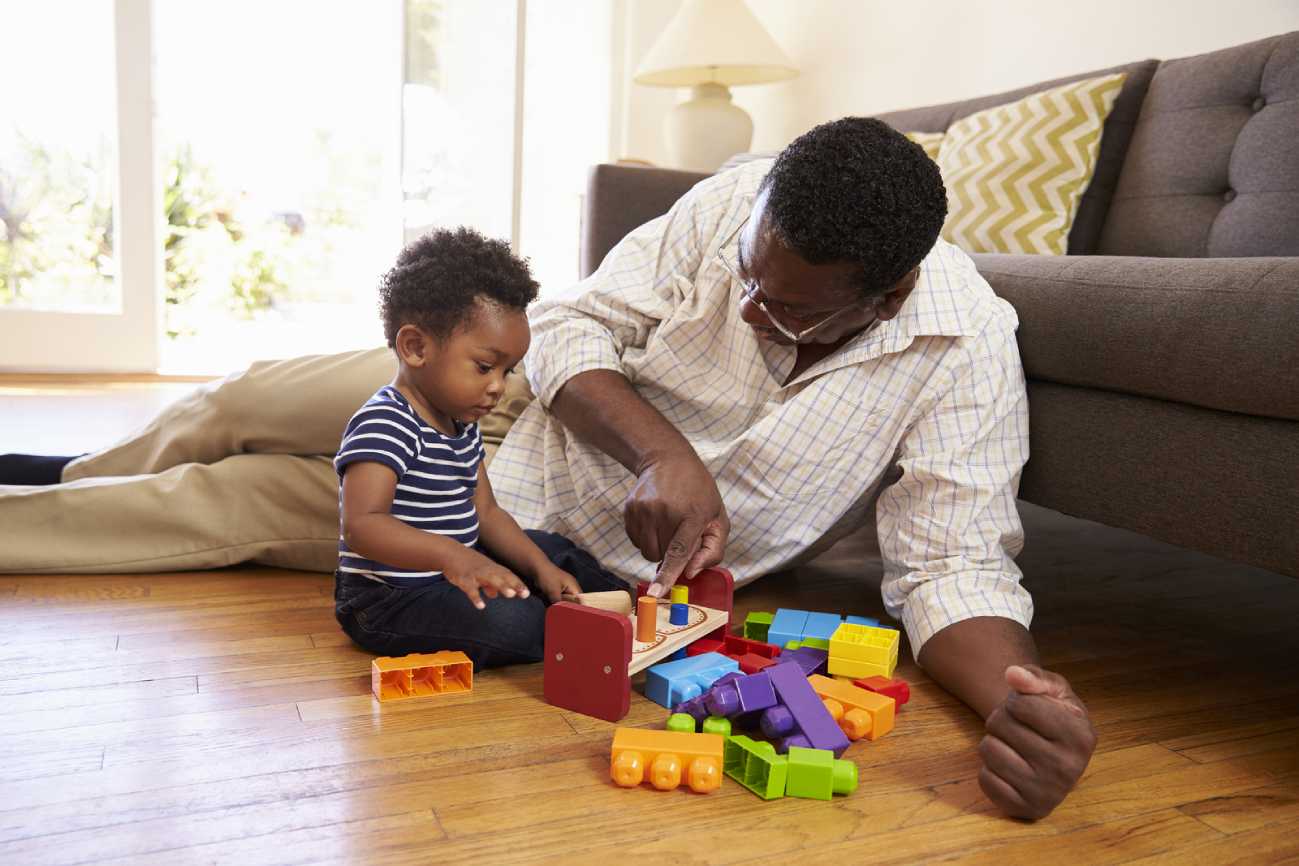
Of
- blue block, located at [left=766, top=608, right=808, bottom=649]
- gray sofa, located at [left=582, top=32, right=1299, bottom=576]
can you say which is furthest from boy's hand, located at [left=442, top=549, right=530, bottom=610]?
gray sofa, located at [left=582, top=32, right=1299, bottom=576]

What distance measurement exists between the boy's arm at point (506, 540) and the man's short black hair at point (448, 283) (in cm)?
21

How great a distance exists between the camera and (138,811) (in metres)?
0.79

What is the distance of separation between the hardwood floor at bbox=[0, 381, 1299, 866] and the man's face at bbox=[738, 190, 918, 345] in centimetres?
40

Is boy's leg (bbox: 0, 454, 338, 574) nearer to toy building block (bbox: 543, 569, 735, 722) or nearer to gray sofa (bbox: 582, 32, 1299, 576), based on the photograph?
toy building block (bbox: 543, 569, 735, 722)

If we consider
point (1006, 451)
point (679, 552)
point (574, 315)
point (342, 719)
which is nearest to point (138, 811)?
point (342, 719)

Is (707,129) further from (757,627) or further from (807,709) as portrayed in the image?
(807,709)

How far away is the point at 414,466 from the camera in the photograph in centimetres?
112

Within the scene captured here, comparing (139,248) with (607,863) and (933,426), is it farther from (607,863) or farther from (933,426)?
(607,863)

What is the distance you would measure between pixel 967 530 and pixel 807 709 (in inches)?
11.6

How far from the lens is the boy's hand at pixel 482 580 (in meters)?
0.99

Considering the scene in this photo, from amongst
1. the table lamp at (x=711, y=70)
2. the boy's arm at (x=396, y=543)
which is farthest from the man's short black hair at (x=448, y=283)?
the table lamp at (x=711, y=70)

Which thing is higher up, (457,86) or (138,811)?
(457,86)

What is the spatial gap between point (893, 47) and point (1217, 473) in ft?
Result: 7.15

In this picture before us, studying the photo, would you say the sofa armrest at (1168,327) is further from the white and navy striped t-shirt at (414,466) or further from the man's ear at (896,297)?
the white and navy striped t-shirt at (414,466)
